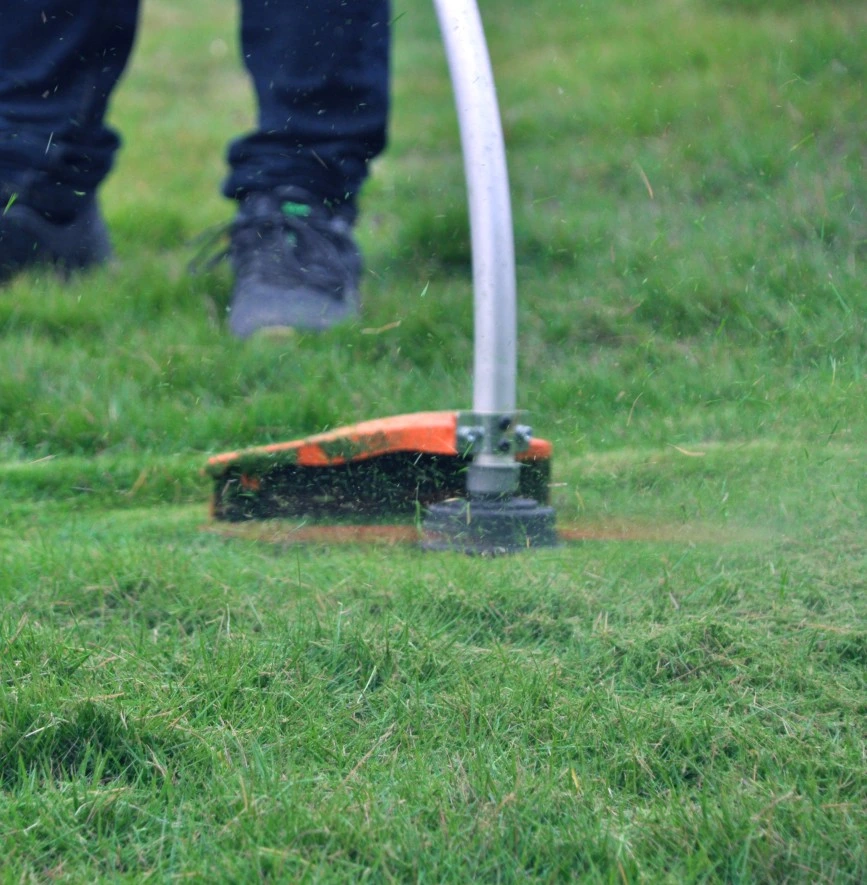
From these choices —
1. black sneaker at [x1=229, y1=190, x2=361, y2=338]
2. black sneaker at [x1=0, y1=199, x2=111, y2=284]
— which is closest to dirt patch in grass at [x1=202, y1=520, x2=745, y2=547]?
black sneaker at [x1=229, y1=190, x2=361, y2=338]

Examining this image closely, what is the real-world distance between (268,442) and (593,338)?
0.70 meters

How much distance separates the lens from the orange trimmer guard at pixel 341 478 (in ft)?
5.71

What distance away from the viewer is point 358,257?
8.34 ft

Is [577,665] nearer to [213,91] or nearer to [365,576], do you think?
[365,576]

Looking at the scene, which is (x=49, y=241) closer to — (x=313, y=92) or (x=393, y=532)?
(x=313, y=92)

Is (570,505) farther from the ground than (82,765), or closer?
farther from the ground

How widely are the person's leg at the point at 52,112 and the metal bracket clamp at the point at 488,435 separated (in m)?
1.39

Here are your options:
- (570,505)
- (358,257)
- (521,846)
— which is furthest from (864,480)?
(358,257)

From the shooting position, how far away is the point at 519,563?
1.52m

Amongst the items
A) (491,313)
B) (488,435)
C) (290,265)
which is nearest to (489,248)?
(491,313)

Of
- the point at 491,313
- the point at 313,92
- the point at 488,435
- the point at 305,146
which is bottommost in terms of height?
the point at 488,435

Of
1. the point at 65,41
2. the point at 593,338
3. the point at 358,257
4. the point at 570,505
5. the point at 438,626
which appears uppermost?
the point at 65,41

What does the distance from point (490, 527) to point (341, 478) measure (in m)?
0.29

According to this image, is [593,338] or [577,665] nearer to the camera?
[577,665]
